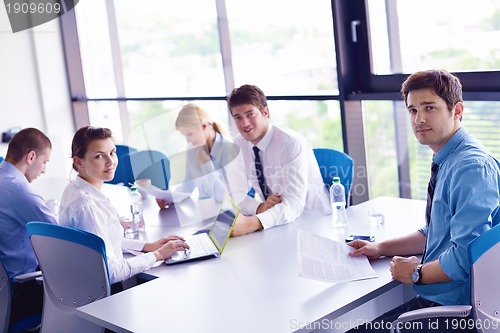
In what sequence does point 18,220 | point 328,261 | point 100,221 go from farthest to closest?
1. point 18,220
2. point 100,221
3. point 328,261

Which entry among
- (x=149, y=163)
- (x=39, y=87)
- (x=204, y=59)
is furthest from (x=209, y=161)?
(x=39, y=87)

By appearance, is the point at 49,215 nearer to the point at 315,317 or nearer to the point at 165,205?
the point at 165,205

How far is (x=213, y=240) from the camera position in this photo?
2.79 meters

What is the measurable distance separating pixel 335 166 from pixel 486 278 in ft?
5.36

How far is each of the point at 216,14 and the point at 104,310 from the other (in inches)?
141

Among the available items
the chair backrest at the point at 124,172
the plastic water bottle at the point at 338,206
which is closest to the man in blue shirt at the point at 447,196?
the plastic water bottle at the point at 338,206

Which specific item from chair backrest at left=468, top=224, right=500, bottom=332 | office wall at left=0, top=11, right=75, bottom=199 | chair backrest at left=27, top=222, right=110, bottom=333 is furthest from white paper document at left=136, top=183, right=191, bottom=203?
office wall at left=0, top=11, right=75, bottom=199

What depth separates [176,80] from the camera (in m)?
Answer: 6.03

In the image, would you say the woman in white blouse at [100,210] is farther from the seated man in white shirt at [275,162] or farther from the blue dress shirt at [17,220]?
the seated man in white shirt at [275,162]

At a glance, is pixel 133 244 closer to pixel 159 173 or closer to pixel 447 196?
pixel 159 173

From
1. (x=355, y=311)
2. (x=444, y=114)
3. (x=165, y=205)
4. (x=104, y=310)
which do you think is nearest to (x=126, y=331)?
(x=104, y=310)

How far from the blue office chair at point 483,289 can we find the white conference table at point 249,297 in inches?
10.3

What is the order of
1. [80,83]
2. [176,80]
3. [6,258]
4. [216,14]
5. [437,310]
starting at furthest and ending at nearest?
[80,83]
[176,80]
[216,14]
[6,258]
[437,310]

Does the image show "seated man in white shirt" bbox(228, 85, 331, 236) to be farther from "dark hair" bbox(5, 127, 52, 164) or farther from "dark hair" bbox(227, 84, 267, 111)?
"dark hair" bbox(5, 127, 52, 164)
